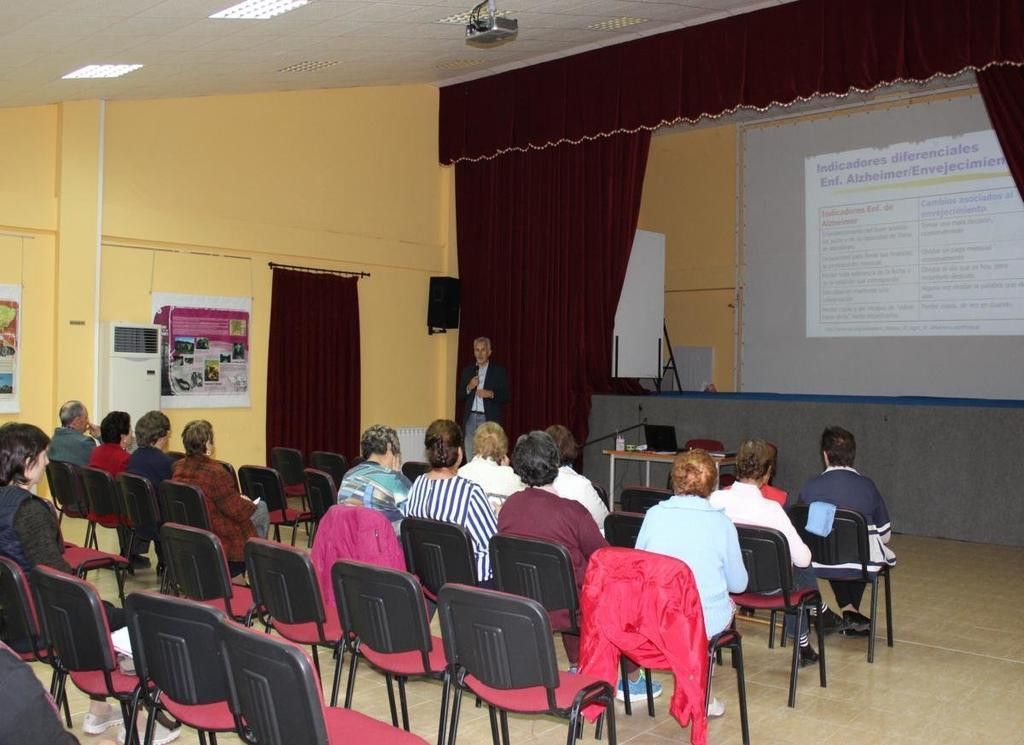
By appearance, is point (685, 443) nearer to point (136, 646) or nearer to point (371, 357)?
point (371, 357)

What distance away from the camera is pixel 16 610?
313 centimetres

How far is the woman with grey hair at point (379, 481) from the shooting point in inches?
170

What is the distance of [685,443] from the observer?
9.58 m

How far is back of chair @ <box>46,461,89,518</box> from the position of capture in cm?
609

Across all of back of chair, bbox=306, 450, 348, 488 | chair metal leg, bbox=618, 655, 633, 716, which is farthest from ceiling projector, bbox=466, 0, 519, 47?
chair metal leg, bbox=618, 655, 633, 716

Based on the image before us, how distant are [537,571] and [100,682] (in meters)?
1.46

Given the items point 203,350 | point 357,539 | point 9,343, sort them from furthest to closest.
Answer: point 203,350, point 9,343, point 357,539

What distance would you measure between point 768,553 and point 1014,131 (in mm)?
5339

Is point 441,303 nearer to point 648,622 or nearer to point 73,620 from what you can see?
point 648,622

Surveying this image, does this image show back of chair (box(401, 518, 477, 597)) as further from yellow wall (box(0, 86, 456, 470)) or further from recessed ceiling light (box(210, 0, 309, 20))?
yellow wall (box(0, 86, 456, 470))

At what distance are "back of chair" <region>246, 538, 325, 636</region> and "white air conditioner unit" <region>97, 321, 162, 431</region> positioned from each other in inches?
219

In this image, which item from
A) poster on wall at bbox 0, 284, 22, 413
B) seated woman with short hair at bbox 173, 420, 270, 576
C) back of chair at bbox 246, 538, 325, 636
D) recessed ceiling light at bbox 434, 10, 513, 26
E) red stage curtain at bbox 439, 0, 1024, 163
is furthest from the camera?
poster on wall at bbox 0, 284, 22, 413

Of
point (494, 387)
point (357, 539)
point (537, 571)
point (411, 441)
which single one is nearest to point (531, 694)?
point (537, 571)

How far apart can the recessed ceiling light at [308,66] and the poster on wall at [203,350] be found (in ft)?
7.58
